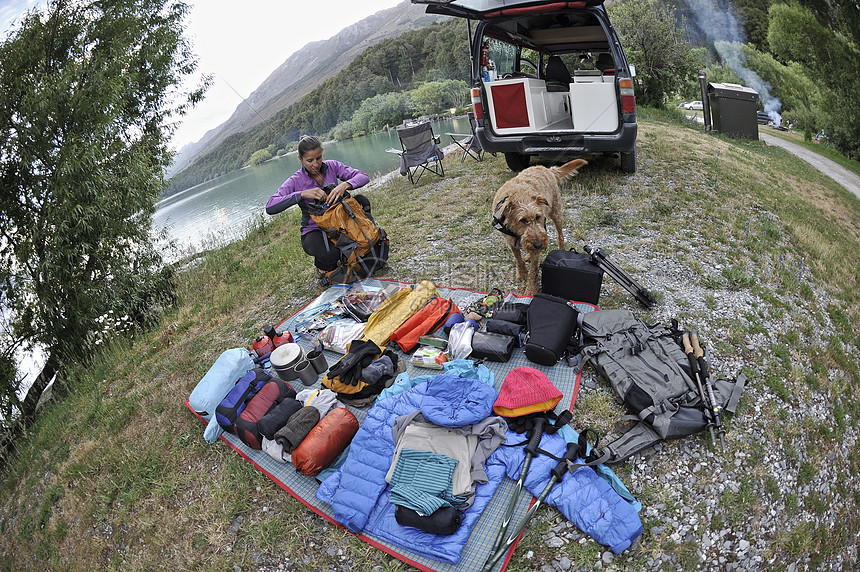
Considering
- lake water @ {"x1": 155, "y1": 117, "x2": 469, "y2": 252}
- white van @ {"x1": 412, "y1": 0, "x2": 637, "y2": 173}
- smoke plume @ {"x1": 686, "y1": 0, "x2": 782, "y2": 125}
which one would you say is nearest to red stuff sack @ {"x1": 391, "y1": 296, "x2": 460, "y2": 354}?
white van @ {"x1": 412, "y1": 0, "x2": 637, "y2": 173}

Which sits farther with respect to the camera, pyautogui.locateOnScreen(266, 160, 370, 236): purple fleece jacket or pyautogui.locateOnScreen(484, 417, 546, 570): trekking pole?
pyautogui.locateOnScreen(266, 160, 370, 236): purple fleece jacket

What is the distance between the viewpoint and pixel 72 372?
18.7 feet

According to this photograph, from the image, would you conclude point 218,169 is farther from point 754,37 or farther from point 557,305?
point 754,37

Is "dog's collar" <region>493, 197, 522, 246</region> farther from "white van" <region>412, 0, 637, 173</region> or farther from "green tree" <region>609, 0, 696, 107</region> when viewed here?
"green tree" <region>609, 0, 696, 107</region>

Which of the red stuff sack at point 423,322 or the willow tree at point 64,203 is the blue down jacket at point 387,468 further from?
the willow tree at point 64,203

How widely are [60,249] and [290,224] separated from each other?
439 cm

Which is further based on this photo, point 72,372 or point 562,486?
point 72,372

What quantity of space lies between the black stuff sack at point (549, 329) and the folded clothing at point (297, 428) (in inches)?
69.3

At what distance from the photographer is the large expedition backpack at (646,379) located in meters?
2.59

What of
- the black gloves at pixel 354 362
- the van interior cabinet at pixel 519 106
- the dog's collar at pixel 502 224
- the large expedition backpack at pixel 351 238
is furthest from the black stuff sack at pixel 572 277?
the van interior cabinet at pixel 519 106

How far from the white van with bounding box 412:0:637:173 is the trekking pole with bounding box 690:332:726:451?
394 cm

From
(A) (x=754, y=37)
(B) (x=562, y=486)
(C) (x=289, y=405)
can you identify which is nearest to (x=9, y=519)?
(C) (x=289, y=405)

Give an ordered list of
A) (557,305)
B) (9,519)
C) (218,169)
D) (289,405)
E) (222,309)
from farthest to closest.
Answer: (218,169), (222,309), (9,519), (557,305), (289,405)

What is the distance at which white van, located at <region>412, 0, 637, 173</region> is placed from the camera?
5.76 m
